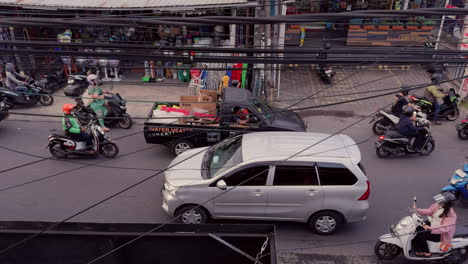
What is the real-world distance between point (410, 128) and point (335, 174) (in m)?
3.55

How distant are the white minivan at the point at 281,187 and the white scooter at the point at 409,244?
2.30 ft

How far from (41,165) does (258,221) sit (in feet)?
17.5

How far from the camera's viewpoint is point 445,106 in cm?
1122

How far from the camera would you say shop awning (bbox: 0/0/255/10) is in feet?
35.4

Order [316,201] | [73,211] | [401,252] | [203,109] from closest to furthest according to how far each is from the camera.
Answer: [401,252] < [316,201] < [73,211] < [203,109]

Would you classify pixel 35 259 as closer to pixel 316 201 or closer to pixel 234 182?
pixel 234 182

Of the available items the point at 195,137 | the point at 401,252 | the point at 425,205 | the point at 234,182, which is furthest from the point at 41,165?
the point at 425,205

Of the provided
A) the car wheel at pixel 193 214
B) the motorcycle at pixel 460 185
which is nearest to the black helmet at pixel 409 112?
the motorcycle at pixel 460 185

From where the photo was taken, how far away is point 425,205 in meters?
7.70

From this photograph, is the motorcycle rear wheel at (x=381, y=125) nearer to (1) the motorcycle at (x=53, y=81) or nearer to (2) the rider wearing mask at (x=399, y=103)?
(2) the rider wearing mask at (x=399, y=103)

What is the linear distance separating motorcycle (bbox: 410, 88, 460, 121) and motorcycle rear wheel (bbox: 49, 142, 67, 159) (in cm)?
921

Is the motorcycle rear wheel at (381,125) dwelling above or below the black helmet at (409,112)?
below

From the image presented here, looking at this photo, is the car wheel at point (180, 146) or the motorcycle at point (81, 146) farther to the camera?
the car wheel at point (180, 146)

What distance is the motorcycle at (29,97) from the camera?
11.6 meters
